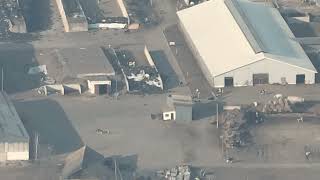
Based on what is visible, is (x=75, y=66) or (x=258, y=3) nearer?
(x=75, y=66)

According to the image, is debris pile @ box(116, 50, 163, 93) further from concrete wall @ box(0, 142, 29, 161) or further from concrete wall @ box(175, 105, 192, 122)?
concrete wall @ box(0, 142, 29, 161)

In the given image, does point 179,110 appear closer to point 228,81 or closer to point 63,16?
point 228,81

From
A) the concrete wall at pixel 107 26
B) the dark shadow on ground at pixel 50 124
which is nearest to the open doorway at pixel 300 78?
the dark shadow on ground at pixel 50 124

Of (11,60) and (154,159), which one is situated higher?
(11,60)

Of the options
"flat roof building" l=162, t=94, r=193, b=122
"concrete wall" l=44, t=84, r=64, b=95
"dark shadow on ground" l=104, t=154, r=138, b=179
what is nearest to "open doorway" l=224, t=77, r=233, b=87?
"flat roof building" l=162, t=94, r=193, b=122

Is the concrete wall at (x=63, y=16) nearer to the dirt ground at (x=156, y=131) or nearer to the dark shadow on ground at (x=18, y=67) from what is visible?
the dark shadow on ground at (x=18, y=67)

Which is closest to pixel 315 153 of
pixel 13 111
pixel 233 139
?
pixel 233 139

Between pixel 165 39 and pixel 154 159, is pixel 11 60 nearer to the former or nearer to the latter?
pixel 165 39
